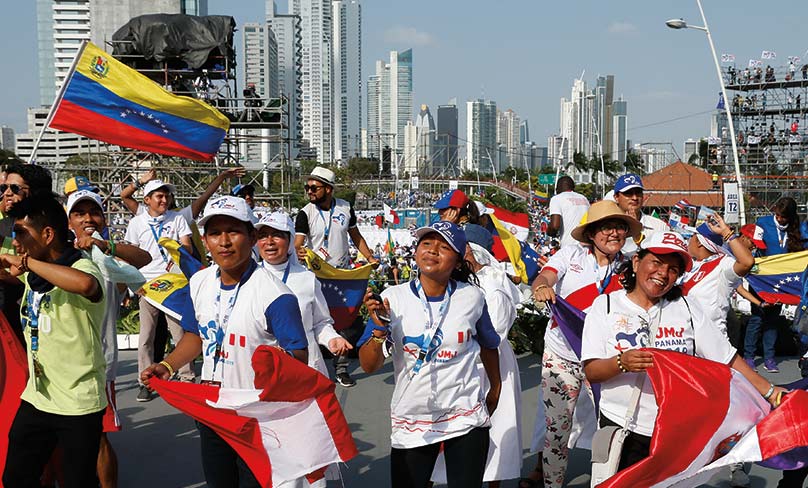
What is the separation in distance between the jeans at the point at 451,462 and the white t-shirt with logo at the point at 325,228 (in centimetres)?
372

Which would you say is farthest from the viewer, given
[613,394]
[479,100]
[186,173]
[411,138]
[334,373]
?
[479,100]

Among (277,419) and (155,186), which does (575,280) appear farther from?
(155,186)

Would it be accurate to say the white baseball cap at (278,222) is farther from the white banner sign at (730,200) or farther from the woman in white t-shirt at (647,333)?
the white banner sign at (730,200)

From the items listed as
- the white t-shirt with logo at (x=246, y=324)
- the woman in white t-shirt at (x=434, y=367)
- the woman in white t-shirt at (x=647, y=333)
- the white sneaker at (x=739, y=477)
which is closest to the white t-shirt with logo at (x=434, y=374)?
the woman in white t-shirt at (x=434, y=367)

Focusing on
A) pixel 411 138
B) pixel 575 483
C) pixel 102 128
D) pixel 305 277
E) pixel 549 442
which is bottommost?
pixel 575 483

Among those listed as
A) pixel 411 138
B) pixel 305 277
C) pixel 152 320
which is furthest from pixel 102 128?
pixel 411 138

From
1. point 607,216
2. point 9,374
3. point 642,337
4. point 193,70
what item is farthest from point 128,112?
point 193,70

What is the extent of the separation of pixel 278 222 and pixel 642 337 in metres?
2.20

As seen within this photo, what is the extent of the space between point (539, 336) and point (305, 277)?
16.2 ft

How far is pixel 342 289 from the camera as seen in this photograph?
23.3 ft

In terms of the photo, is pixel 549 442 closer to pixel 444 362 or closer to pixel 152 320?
pixel 444 362

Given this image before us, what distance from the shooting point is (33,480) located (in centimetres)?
349

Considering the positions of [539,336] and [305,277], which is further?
[539,336]

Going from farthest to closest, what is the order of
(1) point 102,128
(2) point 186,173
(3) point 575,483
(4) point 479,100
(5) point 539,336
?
(4) point 479,100 → (2) point 186,173 → (5) point 539,336 → (1) point 102,128 → (3) point 575,483
